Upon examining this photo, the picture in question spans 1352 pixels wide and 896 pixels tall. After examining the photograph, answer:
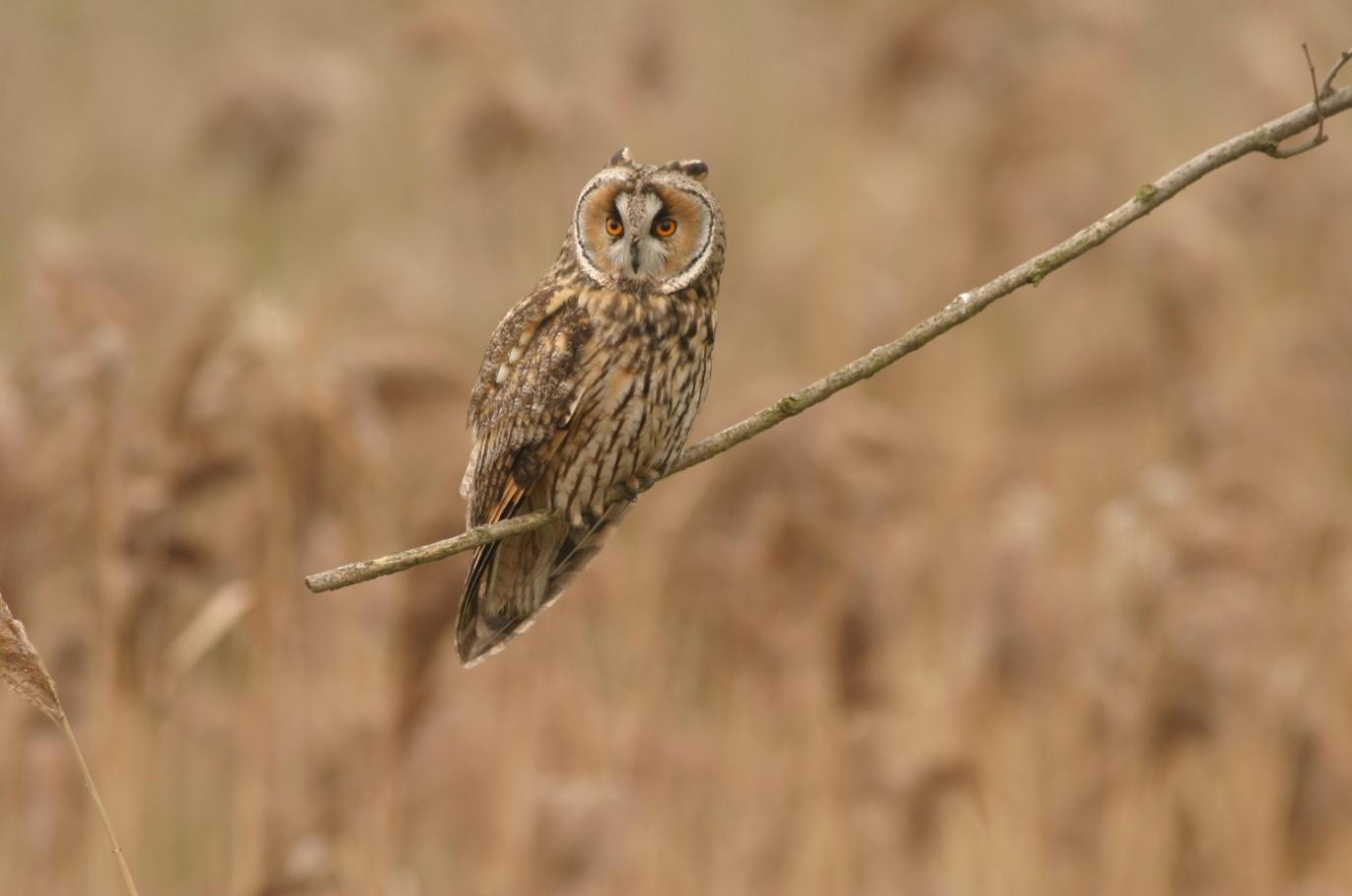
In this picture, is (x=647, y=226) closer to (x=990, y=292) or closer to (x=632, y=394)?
(x=632, y=394)

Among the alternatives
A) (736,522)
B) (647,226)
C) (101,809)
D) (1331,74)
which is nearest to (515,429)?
(647,226)

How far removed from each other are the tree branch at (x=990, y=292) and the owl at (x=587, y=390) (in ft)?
2.10

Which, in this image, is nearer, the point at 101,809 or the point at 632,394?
the point at 101,809

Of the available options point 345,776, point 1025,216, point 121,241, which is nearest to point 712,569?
point 345,776

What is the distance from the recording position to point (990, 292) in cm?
150

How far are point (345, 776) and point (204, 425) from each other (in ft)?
3.32

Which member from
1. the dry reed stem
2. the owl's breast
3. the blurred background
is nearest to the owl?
the owl's breast

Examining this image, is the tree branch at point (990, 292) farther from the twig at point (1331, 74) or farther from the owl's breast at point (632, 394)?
the owl's breast at point (632, 394)

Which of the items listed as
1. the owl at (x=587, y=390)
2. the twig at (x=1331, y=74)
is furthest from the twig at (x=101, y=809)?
the twig at (x=1331, y=74)

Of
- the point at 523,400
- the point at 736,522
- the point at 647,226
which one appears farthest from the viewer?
the point at 736,522

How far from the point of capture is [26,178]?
22.5 ft

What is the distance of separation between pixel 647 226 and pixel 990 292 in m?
0.78

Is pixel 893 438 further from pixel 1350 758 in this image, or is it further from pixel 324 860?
pixel 324 860

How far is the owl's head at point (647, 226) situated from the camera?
84.7 inches
